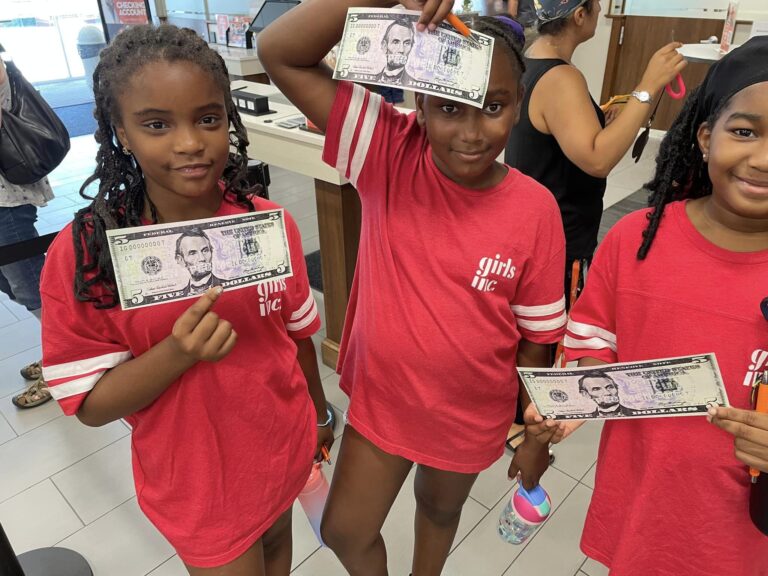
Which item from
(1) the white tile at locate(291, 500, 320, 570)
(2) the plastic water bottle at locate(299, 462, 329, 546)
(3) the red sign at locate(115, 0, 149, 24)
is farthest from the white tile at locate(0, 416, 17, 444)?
(3) the red sign at locate(115, 0, 149, 24)

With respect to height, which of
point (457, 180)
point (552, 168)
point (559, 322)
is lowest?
point (559, 322)

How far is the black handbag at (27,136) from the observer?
175 cm

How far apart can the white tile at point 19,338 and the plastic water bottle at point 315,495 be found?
6.74 feet

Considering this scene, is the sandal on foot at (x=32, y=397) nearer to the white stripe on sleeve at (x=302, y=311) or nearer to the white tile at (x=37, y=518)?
the white tile at (x=37, y=518)

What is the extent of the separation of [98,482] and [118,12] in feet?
12.1

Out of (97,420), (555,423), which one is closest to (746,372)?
(555,423)

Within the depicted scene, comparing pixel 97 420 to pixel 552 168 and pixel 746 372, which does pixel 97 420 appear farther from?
pixel 552 168

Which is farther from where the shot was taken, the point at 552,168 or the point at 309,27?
the point at 552,168

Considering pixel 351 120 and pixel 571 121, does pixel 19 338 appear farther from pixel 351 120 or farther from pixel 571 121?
pixel 571 121

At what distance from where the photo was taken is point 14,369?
8.38 ft

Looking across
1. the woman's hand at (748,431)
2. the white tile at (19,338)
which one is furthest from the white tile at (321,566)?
the white tile at (19,338)

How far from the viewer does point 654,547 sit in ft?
3.08

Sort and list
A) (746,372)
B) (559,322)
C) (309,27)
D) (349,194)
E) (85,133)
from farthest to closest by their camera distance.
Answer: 1. (85,133)
2. (349,194)
3. (559,322)
4. (309,27)
5. (746,372)

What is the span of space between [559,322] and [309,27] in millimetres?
689
